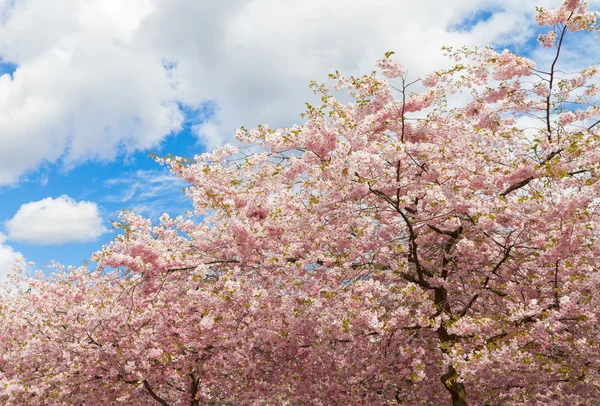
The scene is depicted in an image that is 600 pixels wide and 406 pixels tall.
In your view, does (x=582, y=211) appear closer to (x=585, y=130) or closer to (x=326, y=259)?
(x=585, y=130)

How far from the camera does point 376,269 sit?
9141 millimetres

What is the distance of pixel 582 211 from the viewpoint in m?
7.49

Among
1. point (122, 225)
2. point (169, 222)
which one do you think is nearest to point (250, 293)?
point (122, 225)

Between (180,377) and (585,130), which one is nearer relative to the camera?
(585,130)

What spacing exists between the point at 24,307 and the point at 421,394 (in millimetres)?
13709

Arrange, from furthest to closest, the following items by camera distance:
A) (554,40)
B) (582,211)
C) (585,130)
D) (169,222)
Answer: (169,222), (554,40), (585,130), (582,211)

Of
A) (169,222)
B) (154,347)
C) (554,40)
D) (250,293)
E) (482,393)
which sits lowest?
(482,393)

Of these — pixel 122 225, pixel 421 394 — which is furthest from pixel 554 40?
pixel 122 225

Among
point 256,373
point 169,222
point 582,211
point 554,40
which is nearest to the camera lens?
point 582,211

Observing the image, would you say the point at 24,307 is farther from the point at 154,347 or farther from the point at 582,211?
the point at 582,211

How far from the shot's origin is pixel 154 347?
1136 cm

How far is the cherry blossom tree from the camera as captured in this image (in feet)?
25.3

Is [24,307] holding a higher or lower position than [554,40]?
lower

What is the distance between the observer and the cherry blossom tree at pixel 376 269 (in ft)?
25.3
